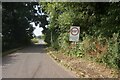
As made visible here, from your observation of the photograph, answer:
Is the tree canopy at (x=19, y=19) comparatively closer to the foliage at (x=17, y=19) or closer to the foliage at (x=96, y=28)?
the foliage at (x=17, y=19)

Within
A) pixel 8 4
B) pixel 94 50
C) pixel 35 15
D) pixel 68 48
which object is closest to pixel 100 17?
pixel 94 50

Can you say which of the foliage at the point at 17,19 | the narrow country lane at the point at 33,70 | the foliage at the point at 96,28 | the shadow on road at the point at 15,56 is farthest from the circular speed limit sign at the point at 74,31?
the foliage at the point at 17,19

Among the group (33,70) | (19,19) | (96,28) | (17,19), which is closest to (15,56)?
(96,28)

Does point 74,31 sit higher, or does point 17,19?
point 17,19

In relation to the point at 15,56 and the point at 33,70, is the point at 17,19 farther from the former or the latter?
the point at 33,70

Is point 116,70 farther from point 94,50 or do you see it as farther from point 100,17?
point 100,17

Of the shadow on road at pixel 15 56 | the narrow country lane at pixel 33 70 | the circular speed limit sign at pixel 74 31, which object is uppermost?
the circular speed limit sign at pixel 74 31

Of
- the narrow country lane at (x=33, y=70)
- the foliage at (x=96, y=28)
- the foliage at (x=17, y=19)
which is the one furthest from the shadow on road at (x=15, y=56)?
the foliage at (x=96, y=28)

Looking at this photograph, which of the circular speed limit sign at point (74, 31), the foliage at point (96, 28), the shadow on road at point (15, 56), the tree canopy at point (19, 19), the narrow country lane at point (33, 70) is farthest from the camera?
the tree canopy at point (19, 19)

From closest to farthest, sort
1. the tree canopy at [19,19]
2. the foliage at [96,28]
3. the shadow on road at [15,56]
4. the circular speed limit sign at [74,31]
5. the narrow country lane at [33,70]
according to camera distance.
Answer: the narrow country lane at [33,70], the foliage at [96,28], the circular speed limit sign at [74,31], the shadow on road at [15,56], the tree canopy at [19,19]

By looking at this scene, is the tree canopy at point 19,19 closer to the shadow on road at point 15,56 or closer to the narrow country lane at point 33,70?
the shadow on road at point 15,56

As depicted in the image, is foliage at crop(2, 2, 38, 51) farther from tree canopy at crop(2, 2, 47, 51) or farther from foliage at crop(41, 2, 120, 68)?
foliage at crop(41, 2, 120, 68)

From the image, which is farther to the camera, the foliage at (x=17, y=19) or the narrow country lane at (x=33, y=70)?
the foliage at (x=17, y=19)

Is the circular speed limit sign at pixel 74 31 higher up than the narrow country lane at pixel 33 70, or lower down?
higher up
